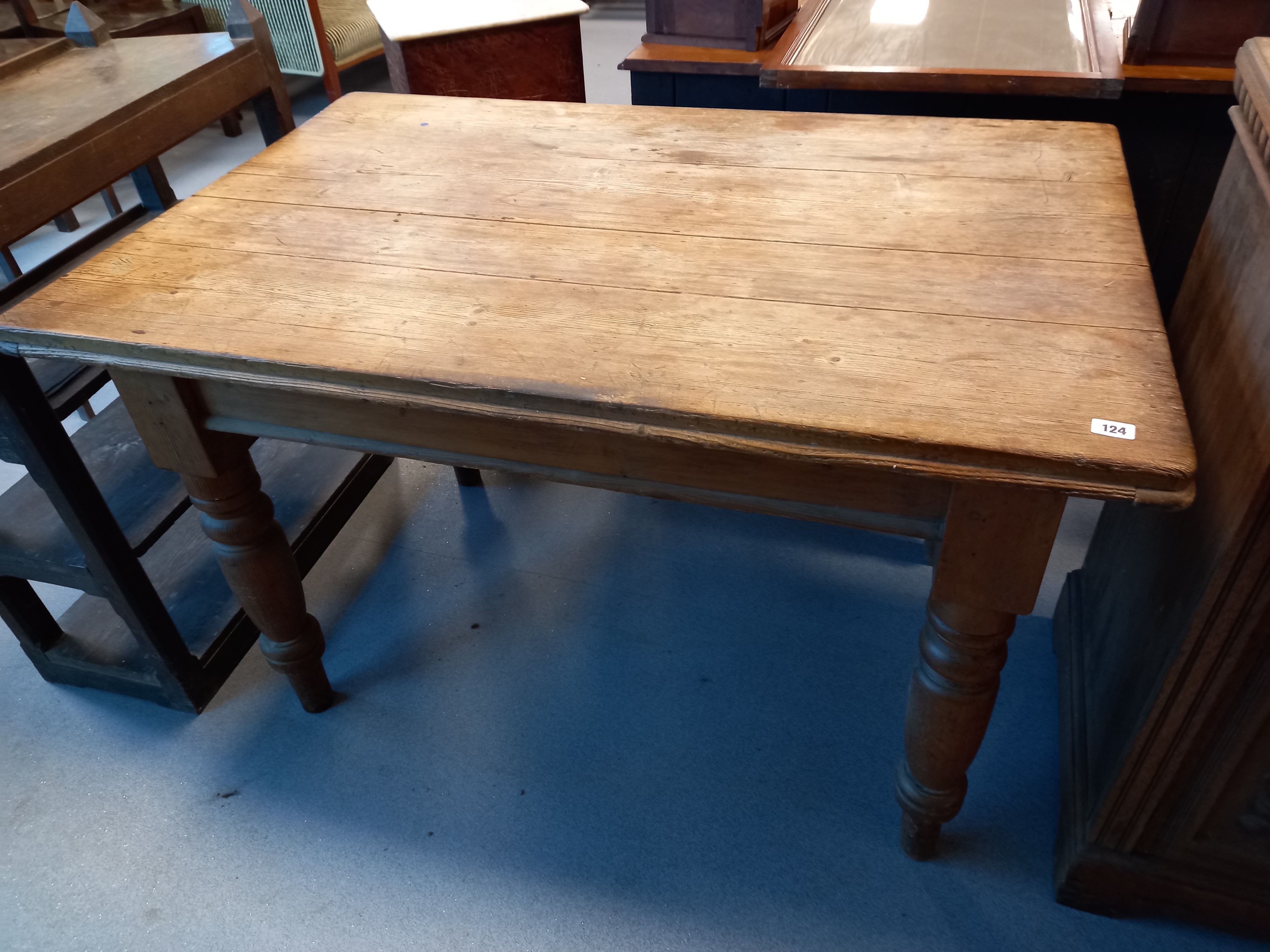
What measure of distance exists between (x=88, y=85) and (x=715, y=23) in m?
1.24

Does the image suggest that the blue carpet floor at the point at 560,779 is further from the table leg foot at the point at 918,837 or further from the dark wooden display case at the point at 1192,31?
the dark wooden display case at the point at 1192,31

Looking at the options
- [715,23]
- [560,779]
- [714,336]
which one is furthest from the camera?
[715,23]

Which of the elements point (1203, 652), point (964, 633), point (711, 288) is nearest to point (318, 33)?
point (711, 288)

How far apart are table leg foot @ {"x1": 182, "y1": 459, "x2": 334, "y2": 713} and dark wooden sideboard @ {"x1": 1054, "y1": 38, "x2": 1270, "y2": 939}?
121cm

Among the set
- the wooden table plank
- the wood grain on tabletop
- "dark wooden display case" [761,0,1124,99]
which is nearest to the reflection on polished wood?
"dark wooden display case" [761,0,1124,99]

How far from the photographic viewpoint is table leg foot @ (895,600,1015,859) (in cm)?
102

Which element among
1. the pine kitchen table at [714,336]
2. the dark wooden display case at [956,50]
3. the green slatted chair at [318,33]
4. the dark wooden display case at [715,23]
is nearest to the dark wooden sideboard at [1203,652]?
the pine kitchen table at [714,336]

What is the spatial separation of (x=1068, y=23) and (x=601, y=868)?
199 centimetres

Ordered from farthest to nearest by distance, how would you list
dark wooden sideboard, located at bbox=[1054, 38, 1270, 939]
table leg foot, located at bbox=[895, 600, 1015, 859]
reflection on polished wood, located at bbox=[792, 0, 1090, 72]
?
reflection on polished wood, located at bbox=[792, 0, 1090, 72]
table leg foot, located at bbox=[895, 600, 1015, 859]
dark wooden sideboard, located at bbox=[1054, 38, 1270, 939]

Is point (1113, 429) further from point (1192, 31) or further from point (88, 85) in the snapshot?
point (88, 85)

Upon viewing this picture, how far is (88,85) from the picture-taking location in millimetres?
1514

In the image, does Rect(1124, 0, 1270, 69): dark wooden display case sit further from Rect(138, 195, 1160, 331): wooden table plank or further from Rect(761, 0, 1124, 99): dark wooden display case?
Rect(138, 195, 1160, 331): wooden table plank

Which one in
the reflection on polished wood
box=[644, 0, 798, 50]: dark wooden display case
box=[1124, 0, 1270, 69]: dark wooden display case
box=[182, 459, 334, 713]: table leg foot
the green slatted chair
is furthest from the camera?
the green slatted chair

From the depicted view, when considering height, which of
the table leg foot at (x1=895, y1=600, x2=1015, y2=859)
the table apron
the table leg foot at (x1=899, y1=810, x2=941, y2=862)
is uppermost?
the table apron
